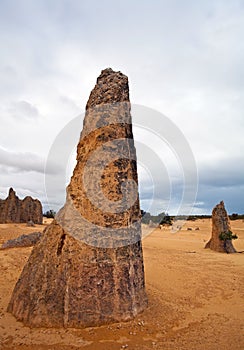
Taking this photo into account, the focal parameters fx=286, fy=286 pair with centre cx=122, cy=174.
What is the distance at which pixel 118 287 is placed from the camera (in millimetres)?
4285

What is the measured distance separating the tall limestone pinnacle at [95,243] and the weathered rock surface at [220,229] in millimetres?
9492

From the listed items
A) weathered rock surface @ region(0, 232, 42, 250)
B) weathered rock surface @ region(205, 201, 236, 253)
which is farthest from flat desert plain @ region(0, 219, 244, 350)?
weathered rock surface @ region(205, 201, 236, 253)

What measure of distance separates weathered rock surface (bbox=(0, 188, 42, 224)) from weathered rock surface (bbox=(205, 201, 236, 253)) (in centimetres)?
1982

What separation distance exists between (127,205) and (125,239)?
1.82 ft

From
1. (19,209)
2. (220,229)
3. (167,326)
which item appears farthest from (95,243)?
(19,209)

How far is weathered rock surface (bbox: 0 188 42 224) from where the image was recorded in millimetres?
27266

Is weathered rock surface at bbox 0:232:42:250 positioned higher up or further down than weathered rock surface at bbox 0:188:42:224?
further down

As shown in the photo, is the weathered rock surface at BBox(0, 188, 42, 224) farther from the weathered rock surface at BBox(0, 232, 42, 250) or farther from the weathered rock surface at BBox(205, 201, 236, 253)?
the weathered rock surface at BBox(205, 201, 236, 253)

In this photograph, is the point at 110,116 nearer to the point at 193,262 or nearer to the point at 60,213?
the point at 60,213

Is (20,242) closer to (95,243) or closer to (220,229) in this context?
(95,243)

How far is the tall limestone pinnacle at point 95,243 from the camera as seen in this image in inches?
163

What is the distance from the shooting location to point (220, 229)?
13.5 m

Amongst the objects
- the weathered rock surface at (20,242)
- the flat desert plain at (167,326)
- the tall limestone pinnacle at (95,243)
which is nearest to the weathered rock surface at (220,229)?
the flat desert plain at (167,326)

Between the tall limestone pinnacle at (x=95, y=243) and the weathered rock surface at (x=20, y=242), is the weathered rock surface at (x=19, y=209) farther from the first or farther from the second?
the tall limestone pinnacle at (x=95, y=243)
